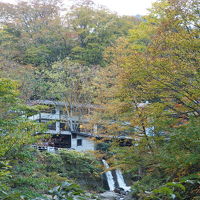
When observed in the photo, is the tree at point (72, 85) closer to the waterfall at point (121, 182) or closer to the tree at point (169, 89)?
the waterfall at point (121, 182)

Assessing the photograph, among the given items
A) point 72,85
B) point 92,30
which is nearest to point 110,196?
point 72,85

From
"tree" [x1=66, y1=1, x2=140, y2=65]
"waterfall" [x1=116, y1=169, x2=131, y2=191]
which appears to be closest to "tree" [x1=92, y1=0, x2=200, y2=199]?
"waterfall" [x1=116, y1=169, x2=131, y2=191]

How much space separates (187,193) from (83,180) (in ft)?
45.5

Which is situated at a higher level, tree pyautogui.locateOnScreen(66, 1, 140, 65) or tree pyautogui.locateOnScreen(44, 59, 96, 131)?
tree pyautogui.locateOnScreen(66, 1, 140, 65)

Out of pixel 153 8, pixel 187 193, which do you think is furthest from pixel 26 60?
pixel 187 193

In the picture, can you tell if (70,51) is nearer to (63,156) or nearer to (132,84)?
(63,156)

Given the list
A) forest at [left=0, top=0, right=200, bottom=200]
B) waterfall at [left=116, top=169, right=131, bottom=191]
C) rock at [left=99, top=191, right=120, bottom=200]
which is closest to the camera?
forest at [left=0, top=0, right=200, bottom=200]

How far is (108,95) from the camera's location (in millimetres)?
15477

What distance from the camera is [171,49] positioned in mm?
9312

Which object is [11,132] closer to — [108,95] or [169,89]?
[169,89]

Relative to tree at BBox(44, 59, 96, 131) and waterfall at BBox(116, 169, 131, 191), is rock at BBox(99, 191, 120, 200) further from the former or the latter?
tree at BBox(44, 59, 96, 131)

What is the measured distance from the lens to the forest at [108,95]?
7.89m

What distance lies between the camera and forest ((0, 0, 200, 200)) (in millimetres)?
7895

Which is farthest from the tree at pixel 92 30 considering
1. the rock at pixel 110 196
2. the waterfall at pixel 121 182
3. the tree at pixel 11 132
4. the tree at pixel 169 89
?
the tree at pixel 11 132
